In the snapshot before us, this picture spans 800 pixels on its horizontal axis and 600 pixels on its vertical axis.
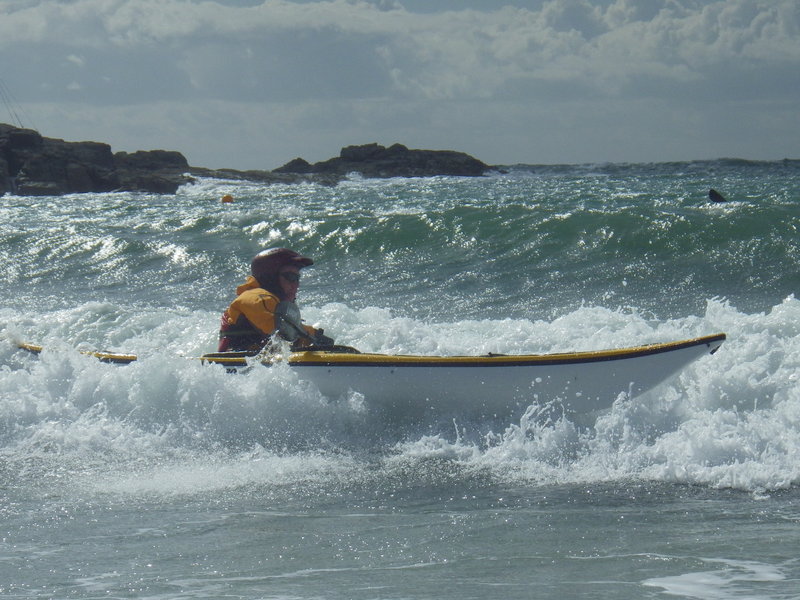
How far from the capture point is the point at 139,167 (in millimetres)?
53344

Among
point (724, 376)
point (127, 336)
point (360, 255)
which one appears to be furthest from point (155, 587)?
point (360, 255)

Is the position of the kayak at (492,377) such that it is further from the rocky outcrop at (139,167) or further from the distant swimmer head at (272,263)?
the rocky outcrop at (139,167)

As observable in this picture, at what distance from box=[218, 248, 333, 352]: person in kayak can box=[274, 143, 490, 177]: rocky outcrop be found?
5151cm

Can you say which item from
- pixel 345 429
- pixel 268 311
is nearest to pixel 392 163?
pixel 268 311

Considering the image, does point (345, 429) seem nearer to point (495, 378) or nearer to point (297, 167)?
point (495, 378)

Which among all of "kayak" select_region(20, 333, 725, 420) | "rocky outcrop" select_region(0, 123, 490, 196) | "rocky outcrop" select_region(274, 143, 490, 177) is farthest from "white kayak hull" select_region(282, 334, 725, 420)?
"rocky outcrop" select_region(274, 143, 490, 177)

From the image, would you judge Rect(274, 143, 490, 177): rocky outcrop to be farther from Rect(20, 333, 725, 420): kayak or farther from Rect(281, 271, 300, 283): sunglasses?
Rect(20, 333, 725, 420): kayak

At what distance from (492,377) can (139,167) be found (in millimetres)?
49309

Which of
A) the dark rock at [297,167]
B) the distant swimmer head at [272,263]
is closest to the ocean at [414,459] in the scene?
the distant swimmer head at [272,263]

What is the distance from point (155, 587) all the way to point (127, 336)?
7598 millimetres

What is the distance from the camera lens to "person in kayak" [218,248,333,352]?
24.4 ft

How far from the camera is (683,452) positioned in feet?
19.9

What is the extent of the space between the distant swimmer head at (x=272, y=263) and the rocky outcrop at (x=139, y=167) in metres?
34.4

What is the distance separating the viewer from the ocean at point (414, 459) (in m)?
4.26
